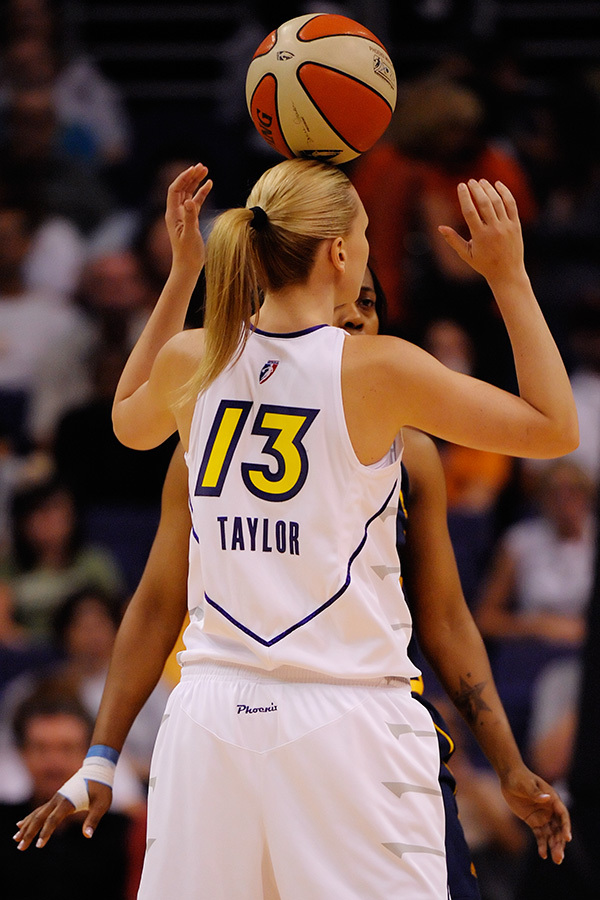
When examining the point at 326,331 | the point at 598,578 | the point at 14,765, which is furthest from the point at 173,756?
the point at 14,765

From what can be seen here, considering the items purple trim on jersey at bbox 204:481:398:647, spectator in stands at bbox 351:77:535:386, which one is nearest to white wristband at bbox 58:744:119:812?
purple trim on jersey at bbox 204:481:398:647

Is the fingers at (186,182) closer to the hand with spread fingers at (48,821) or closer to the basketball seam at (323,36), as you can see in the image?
the basketball seam at (323,36)

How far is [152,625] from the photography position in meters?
2.78

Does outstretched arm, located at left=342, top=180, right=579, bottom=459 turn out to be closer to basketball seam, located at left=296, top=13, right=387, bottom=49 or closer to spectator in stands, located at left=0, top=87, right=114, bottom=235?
basketball seam, located at left=296, top=13, right=387, bottom=49

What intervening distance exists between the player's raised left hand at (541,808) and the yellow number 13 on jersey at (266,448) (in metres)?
0.83

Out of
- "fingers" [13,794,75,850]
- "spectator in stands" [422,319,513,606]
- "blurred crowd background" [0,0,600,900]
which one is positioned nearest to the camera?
"fingers" [13,794,75,850]

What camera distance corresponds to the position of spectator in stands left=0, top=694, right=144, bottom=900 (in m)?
4.36

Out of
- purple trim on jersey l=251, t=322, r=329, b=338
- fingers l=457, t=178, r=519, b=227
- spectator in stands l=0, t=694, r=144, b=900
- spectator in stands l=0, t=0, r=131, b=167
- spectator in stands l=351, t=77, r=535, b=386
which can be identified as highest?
spectator in stands l=0, t=0, r=131, b=167

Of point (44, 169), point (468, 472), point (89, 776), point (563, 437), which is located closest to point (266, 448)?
point (563, 437)

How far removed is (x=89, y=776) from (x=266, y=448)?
85cm

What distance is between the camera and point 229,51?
829 centimetres

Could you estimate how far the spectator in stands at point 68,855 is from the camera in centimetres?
436

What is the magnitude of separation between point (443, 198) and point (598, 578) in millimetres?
3011

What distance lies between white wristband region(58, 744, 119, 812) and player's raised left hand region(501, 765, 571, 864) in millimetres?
816
